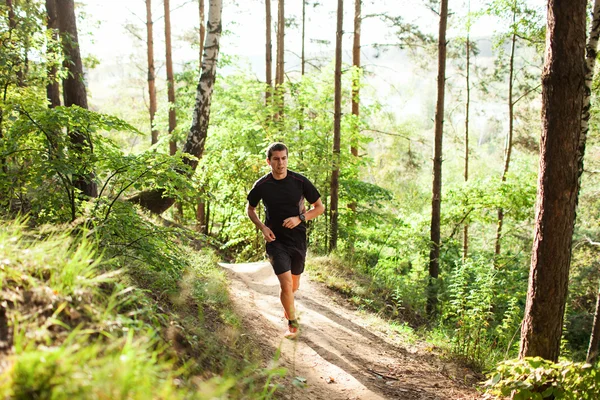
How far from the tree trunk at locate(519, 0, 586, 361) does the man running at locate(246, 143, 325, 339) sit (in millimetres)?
2618

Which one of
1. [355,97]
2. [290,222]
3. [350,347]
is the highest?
[355,97]

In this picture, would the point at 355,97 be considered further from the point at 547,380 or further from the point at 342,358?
the point at 547,380

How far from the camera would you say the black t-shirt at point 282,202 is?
5.50m

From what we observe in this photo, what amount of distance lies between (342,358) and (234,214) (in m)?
8.72

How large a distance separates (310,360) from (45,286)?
3.72m

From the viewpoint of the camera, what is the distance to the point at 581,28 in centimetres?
430

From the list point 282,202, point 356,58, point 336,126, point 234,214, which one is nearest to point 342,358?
point 282,202

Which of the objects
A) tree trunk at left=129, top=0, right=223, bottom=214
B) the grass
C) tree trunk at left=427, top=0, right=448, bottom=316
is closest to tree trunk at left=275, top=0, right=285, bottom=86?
tree trunk at left=427, top=0, right=448, bottom=316

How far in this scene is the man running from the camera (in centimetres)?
534

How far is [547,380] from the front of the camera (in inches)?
161

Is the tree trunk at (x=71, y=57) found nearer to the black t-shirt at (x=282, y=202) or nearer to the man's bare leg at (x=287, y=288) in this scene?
the black t-shirt at (x=282, y=202)

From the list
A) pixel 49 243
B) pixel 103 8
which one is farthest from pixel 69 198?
pixel 103 8

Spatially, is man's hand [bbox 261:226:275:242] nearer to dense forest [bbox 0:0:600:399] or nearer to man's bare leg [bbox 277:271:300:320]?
man's bare leg [bbox 277:271:300:320]

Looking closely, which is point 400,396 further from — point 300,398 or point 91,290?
point 91,290
